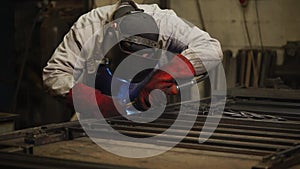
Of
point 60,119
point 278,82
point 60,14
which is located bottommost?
point 60,119

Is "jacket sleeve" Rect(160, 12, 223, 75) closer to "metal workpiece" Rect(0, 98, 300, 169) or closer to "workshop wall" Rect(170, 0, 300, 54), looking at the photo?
"metal workpiece" Rect(0, 98, 300, 169)

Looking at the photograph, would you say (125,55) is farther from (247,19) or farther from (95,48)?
(247,19)

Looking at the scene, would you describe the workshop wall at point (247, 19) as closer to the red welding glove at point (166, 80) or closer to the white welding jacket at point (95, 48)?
the white welding jacket at point (95, 48)

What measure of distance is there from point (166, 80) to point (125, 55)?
158mm

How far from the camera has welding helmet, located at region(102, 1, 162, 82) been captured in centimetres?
162

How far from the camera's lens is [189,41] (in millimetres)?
1964

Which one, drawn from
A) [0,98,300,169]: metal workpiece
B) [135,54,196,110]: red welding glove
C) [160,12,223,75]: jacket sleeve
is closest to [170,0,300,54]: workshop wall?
[160,12,223,75]: jacket sleeve

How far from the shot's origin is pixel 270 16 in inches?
132

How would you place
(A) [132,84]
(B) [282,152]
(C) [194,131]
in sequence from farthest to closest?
(A) [132,84], (C) [194,131], (B) [282,152]

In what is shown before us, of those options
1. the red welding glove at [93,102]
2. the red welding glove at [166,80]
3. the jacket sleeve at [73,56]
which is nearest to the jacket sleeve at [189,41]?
the red welding glove at [166,80]

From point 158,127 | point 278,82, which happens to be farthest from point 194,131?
point 278,82

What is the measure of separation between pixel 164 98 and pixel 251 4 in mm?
1833

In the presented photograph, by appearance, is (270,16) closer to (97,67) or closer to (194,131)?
(97,67)

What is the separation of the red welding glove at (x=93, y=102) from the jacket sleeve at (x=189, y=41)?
0.38 metres
